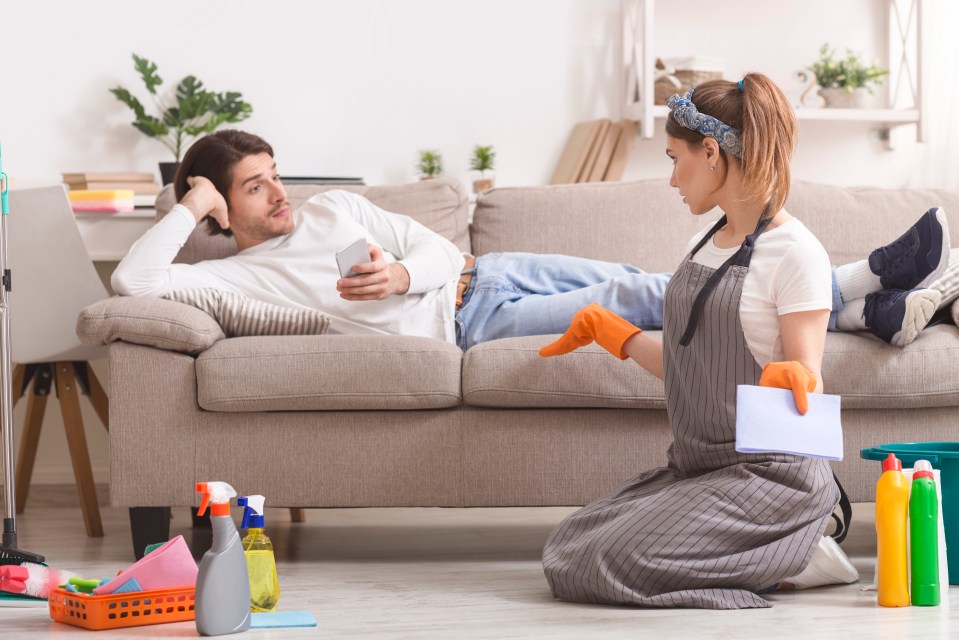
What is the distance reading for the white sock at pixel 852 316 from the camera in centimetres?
223

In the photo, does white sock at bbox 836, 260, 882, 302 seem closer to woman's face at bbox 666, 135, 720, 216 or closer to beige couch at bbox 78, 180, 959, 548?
beige couch at bbox 78, 180, 959, 548

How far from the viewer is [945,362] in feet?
7.18

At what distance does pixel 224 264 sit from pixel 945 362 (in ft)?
5.29

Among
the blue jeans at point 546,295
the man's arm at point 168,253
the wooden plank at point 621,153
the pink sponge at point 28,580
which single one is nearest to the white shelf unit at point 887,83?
the wooden plank at point 621,153

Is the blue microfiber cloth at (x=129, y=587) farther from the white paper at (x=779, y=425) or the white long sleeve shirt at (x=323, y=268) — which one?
the white paper at (x=779, y=425)

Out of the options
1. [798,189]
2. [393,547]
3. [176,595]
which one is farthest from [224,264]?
[798,189]

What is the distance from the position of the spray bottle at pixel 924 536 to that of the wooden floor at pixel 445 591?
0.10 ft

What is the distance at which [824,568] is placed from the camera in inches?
75.9

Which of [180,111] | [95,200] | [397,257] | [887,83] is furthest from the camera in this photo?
[887,83]

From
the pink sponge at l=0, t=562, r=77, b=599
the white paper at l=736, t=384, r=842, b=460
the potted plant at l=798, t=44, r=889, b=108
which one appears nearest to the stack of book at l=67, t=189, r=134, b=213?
the pink sponge at l=0, t=562, r=77, b=599

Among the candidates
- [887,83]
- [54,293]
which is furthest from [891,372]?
[54,293]

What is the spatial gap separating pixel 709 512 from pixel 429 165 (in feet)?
6.02

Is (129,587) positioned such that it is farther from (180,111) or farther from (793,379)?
(180,111)

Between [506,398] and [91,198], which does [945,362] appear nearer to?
[506,398]
